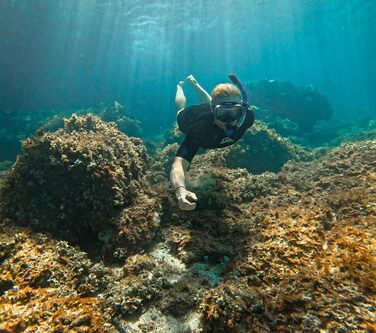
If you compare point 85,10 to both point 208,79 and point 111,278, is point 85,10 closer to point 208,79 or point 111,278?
point 111,278

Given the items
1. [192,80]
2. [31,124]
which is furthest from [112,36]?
[192,80]

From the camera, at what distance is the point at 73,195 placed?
13.1 ft

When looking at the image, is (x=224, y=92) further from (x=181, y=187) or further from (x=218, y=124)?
(x=181, y=187)

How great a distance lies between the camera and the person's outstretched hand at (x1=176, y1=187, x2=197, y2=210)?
313 cm

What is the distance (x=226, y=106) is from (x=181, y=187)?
1852mm

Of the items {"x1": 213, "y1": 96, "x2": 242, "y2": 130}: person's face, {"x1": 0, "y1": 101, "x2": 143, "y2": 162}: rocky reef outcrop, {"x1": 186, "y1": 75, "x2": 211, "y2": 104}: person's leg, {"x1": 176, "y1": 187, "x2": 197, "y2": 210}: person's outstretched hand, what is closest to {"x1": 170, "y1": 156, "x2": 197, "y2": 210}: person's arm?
{"x1": 176, "y1": 187, "x2": 197, "y2": 210}: person's outstretched hand

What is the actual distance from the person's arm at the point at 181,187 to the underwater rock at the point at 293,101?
771 inches

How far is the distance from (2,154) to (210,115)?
57.9 feet

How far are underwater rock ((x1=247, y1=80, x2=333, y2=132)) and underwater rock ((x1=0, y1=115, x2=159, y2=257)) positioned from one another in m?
20.2

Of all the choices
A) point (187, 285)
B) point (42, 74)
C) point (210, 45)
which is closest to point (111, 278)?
point (187, 285)

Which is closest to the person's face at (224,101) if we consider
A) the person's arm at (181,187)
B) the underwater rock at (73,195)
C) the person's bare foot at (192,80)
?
the person's arm at (181,187)

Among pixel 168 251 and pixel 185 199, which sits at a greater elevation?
pixel 185 199

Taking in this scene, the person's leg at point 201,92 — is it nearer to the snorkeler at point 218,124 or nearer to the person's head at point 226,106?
the snorkeler at point 218,124

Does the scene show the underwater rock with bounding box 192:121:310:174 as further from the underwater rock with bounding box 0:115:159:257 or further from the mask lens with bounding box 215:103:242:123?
the underwater rock with bounding box 0:115:159:257
